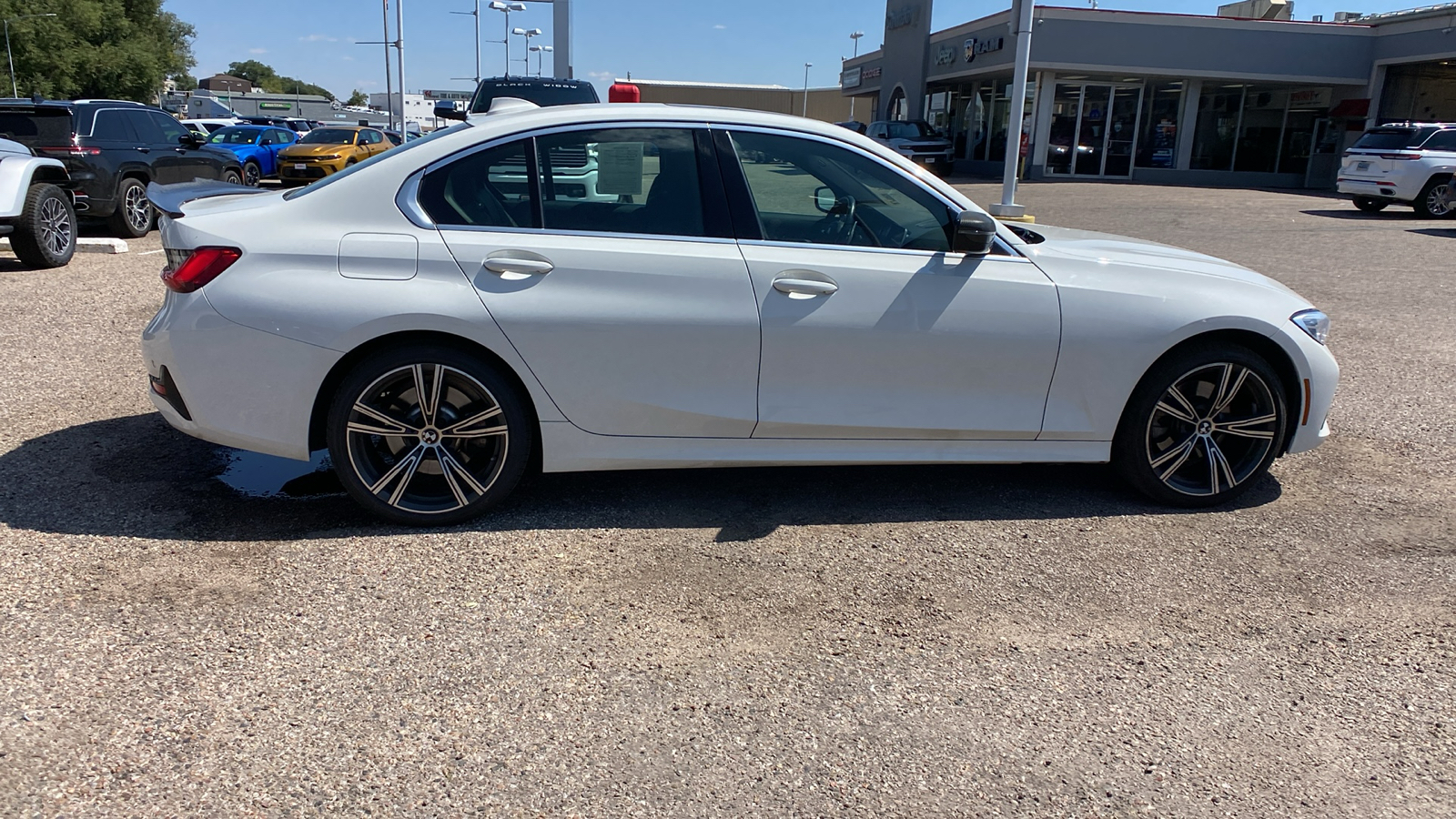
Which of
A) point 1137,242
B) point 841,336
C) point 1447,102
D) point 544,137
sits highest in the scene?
point 1447,102

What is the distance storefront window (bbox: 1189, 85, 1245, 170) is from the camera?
102 ft

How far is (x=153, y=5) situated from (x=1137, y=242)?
2772 inches

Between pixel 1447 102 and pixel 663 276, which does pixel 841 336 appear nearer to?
pixel 663 276

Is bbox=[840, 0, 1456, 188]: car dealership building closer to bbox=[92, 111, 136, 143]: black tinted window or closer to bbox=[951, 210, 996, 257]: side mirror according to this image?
bbox=[92, 111, 136, 143]: black tinted window

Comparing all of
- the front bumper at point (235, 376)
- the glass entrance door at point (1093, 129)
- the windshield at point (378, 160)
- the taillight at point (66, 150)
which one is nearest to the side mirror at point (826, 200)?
the windshield at point (378, 160)

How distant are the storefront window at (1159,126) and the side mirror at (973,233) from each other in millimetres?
30930

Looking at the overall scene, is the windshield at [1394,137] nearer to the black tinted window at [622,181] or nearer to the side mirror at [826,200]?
the side mirror at [826,200]

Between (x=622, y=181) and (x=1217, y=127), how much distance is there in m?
32.7

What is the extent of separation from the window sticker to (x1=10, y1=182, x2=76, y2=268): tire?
8.47 m

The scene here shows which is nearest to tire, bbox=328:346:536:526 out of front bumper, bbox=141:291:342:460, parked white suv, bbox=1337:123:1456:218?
front bumper, bbox=141:291:342:460

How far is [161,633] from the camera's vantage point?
3129 mm

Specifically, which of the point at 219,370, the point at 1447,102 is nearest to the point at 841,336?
the point at 219,370

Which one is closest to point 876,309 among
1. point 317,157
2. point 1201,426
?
point 1201,426

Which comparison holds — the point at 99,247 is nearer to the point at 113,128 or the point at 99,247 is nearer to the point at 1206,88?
the point at 113,128
